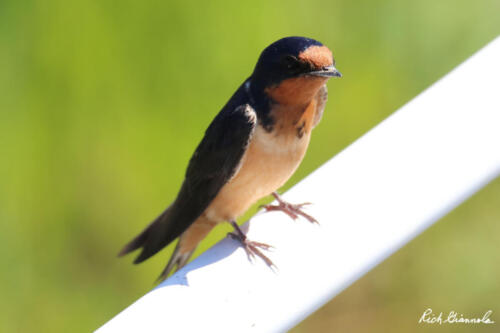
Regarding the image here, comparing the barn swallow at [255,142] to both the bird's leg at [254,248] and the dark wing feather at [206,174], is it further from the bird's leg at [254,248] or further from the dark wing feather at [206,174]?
the bird's leg at [254,248]

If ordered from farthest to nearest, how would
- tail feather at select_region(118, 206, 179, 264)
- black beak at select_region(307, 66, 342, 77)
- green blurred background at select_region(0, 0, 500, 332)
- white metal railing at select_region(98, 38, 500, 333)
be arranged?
green blurred background at select_region(0, 0, 500, 332), tail feather at select_region(118, 206, 179, 264), black beak at select_region(307, 66, 342, 77), white metal railing at select_region(98, 38, 500, 333)

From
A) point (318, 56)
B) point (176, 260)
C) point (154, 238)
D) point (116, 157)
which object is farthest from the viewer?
point (116, 157)

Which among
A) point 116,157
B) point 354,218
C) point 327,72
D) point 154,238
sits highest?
point 116,157

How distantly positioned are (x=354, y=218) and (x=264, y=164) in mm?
617

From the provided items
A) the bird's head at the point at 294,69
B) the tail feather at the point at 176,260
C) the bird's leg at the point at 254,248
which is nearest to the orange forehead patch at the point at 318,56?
the bird's head at the point at 294,69

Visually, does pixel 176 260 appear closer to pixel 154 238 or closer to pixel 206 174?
pixel 154 238

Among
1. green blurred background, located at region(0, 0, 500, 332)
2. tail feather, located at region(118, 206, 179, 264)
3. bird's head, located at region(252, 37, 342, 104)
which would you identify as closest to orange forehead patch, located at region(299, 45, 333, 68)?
bird's head, located at region(252, 37, 342, 104)

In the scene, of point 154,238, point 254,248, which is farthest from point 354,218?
point 154,238

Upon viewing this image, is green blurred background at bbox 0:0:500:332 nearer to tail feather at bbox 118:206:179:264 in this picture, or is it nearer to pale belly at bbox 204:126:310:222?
tail feather at bbox 118:206:179:264

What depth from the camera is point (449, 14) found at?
114 inches

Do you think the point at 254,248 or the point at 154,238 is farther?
the point at 154,238

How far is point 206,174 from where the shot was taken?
1955 millimetres

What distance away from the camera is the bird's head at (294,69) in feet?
5.50

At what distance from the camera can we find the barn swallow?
175cm
